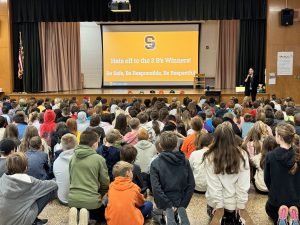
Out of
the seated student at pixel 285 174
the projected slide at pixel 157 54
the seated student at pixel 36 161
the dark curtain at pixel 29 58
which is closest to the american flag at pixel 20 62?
the dark curtain at pixel 29 58

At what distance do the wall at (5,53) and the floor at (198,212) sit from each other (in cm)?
1031

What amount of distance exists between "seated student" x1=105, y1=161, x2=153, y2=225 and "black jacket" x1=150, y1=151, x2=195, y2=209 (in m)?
0.20

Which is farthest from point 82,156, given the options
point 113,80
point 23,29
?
point 113,80

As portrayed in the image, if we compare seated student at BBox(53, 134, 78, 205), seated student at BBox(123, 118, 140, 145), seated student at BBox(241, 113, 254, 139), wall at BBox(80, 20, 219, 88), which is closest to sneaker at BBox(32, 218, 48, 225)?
seated student at BBox(53, 134, 78, 205)

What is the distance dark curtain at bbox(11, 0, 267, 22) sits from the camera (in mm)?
13281

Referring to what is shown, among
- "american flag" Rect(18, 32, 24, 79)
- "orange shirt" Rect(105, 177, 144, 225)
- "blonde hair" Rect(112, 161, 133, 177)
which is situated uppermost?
"american flag" Rect(18, 32, 24, 79)

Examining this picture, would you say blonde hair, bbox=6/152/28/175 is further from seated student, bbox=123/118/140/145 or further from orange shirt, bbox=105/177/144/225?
seated student, bbox=123/118/140/145

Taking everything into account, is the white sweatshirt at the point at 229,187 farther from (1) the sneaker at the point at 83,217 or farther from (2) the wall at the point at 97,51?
(2) the wall at the point at 97,51

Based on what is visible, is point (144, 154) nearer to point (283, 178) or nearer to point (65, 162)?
point (65, 162)

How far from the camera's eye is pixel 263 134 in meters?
5.27

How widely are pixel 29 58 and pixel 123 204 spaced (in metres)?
12.6

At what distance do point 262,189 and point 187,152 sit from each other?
1013 mm

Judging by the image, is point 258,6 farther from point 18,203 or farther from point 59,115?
point 18,203

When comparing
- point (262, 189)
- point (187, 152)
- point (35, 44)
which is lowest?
point (262, 189)
